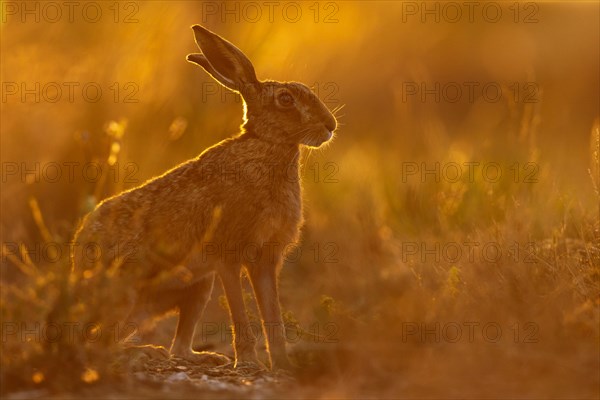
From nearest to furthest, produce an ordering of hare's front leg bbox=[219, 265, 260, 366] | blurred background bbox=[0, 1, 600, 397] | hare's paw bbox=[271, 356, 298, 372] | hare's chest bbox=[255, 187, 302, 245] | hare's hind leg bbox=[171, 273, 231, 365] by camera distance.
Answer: blurred background bbox=[0, 1, 600, 397] → hare's paw bbox=[271, 356, 298, 372] → hare's front leg bbox=[219, 265, 260, 366] → hare's chest bbox=[255, 187, 302, 245] → hare's hind leg bbox=[171, 273, 231, 365]

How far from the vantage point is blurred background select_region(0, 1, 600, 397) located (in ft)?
17.7

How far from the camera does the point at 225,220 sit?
19.4 ft

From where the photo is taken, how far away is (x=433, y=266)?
6.68 meters

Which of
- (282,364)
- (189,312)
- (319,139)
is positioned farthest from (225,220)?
(282,364)

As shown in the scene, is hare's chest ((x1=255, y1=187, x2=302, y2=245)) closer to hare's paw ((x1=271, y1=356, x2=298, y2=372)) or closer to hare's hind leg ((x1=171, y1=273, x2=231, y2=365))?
hare's hind leg ((x1=171, y1=273, x2=231, y2=365))

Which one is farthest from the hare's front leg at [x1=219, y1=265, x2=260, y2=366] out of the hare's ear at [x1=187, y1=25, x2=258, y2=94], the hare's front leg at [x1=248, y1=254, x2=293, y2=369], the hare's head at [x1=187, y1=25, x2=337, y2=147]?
the hare's ear at [x1=187, y1=25, x2=258, y2=94]

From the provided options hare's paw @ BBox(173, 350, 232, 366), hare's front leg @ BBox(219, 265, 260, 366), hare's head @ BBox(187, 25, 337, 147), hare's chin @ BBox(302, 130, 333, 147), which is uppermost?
hare's head @ BBox(187, 25, 337, 147)

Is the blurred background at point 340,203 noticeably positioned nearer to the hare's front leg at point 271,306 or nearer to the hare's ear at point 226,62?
the hare's front leg at point 271,306

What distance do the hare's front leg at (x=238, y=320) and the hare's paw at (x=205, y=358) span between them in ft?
0.85

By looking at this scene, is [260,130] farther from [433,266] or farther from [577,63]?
[577,63]

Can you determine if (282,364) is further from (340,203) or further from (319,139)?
(340,203)

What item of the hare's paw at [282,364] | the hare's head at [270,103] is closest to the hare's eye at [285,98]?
the hare's head at [270,103]

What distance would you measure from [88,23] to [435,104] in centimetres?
1023

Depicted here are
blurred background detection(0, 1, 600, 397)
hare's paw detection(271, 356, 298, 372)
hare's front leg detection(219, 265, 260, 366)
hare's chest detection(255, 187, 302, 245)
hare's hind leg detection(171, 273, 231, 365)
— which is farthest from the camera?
hare's hind leg detection(171, 273, 231, 365)
